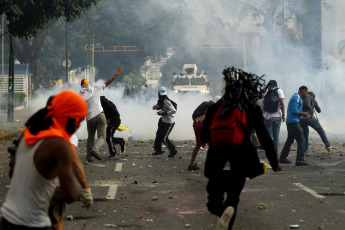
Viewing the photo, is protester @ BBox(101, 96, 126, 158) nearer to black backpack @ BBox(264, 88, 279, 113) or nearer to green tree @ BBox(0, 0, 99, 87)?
black backpack @ BBox(264, 88, 279, 113)

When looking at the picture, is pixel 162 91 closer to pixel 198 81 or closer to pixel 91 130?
pixel 91 130

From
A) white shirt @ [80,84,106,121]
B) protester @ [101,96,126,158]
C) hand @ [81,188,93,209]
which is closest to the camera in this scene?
hand @ [81,188,93,209]

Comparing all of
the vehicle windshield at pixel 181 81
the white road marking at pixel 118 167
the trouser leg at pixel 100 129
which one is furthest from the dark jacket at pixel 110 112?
the vehicle windshield at pixel 181 81

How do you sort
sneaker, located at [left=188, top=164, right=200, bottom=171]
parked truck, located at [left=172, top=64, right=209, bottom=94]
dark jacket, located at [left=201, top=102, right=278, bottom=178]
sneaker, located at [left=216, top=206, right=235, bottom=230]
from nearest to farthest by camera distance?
sneaker, located at [left=216, top=206, right=235, bottom=230], dark jacket, located at [left=201, top=102, right=278, bottom=178], sneaker, located at [left=188, top=164, right=200, bottom=171], parked truck, located at [left=172, top=64, right=209, bottom=94]

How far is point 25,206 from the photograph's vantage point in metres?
3.95

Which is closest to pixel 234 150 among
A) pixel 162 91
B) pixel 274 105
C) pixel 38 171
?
pixel 38 171

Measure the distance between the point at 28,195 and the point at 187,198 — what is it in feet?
18.0

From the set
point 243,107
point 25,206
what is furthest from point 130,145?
point 25,206

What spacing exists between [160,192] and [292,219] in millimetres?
A: 2679

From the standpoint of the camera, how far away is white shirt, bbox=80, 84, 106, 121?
1316 centimetres

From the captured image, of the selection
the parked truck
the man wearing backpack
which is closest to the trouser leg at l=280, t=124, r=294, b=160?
the man wearing backpack

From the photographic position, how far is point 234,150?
5824 millimetres

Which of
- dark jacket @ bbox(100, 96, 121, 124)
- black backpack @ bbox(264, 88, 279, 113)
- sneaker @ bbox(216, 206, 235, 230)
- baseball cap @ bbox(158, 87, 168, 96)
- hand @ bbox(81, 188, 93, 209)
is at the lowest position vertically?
sneaker @ bbox(216, 206, 235, 230)

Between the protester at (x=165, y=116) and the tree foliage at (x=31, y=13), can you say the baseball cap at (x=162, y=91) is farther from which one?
the tree foliage at (x=31, y=13)
